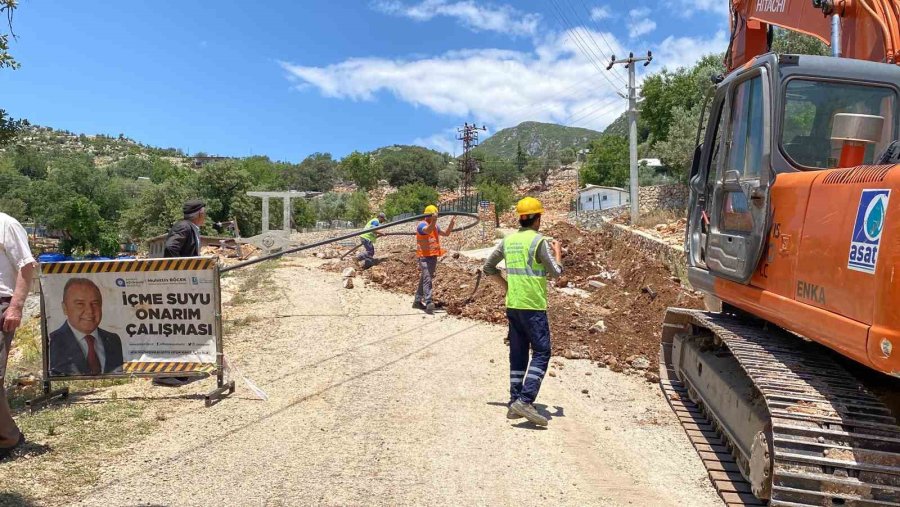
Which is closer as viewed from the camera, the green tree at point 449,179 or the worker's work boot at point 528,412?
the worker's work boot at point 528,412

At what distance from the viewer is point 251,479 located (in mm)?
4402

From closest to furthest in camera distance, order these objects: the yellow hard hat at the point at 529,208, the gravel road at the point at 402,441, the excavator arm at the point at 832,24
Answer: the gravel road at the point at 402,441 < the excavator arm at the point at 832,24 < the yellow hard hat at the point at 529,208

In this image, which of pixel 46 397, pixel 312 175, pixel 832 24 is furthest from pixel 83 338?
pixel 312 175

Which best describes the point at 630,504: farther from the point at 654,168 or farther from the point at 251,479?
the point at 654,168

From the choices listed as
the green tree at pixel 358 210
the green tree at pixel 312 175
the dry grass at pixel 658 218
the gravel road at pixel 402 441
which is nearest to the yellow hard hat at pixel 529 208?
the gravel road at pixel 402 441

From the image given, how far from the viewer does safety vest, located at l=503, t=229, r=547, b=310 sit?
5.64 m

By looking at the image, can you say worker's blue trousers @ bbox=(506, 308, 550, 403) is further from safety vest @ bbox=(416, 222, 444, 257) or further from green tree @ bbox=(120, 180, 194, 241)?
green tree @ bbox=(120, 180, 194, 241)

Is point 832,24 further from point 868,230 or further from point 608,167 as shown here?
point 608,167

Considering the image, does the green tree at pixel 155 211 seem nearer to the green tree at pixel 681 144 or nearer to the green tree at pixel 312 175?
the green tree at pixel 681 144

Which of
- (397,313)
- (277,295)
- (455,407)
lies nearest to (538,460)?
(455,407)

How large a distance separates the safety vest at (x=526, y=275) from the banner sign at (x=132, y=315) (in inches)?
118

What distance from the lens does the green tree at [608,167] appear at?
64312 mm

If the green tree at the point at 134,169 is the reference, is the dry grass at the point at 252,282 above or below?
below

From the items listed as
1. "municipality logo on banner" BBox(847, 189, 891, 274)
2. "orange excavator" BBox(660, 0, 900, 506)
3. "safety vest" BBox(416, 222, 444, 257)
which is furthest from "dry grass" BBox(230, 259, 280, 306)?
"municipality logo on banner" BBox(847, 189, 891, 274)
